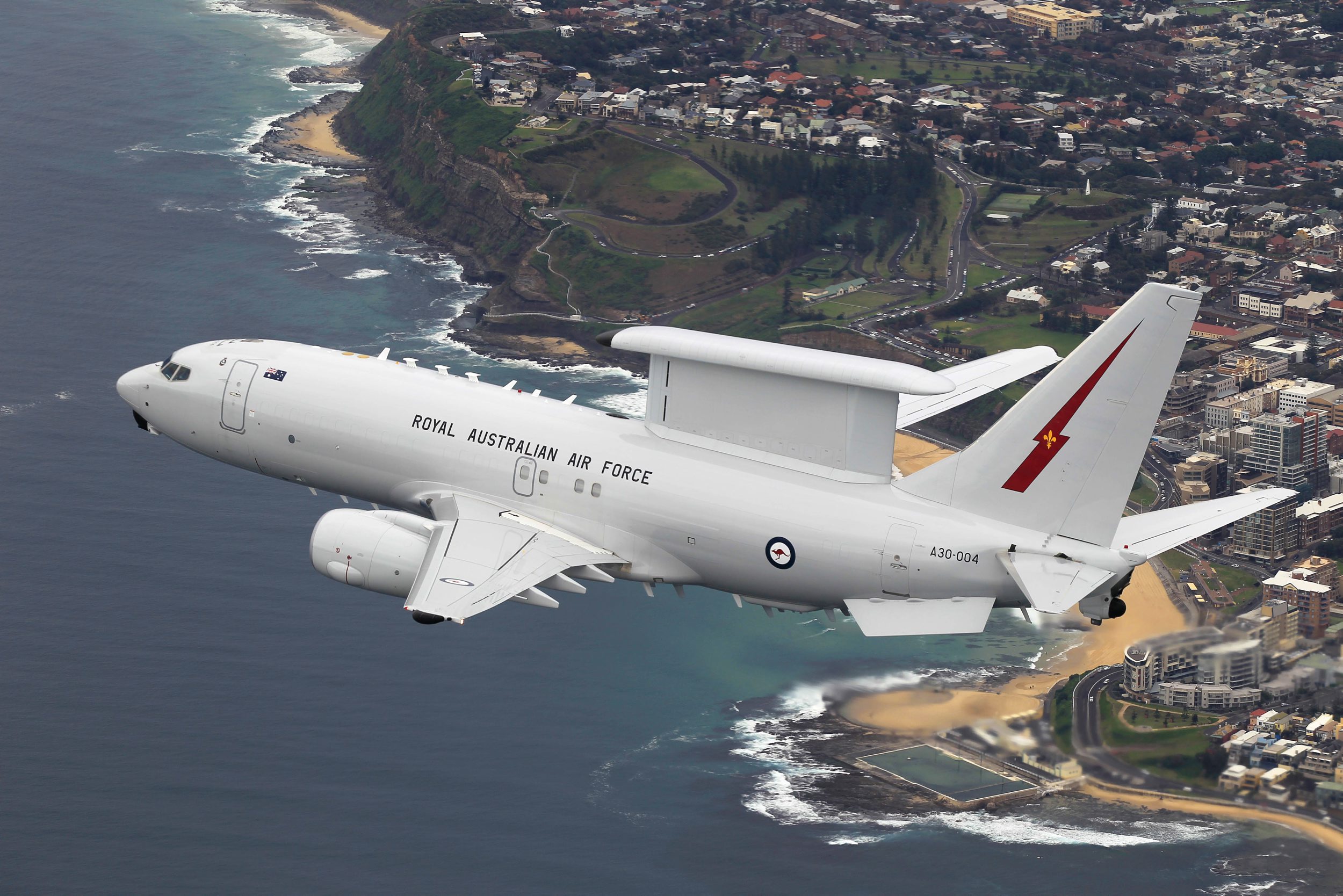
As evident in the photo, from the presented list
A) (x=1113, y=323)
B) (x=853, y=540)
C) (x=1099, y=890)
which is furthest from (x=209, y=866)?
(x=1113, y=323)

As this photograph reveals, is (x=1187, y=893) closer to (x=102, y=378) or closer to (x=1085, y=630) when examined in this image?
(x=1085, y=630)

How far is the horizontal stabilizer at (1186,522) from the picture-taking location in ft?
190

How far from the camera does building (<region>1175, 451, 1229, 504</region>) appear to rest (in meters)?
167

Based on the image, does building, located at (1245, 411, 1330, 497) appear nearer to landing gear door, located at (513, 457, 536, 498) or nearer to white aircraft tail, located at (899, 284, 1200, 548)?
white aircraft tail, located at (899, 284, 1200, 548)

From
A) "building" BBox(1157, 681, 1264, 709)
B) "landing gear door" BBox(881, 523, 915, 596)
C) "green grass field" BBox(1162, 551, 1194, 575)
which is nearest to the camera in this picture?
"landing gear door" BBox(881, 523, 915, 596)

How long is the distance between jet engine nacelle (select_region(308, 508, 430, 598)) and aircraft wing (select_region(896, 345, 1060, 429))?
20751 millimetres

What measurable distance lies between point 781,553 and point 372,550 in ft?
54.3

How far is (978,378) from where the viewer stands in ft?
239

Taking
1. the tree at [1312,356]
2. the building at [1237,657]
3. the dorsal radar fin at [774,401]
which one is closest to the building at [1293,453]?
the tree at [1312,356]

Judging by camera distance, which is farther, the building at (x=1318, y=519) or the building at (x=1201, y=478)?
the building at (x=1201, y=478)

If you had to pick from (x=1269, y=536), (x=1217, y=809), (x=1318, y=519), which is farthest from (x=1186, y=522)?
(x=1318, y=519)

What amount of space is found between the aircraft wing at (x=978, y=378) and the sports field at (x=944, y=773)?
197 ft

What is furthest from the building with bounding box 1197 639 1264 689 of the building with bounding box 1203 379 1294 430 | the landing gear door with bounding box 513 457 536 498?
the building with bounding box 1203 379 1294 430

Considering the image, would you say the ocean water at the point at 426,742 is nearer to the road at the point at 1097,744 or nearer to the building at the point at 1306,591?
the road at the point at 1097,744
